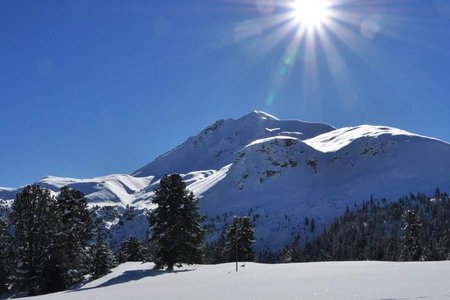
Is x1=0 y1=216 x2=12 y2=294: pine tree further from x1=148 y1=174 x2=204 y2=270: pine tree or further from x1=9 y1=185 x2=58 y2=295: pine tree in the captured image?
x1=148 y1=174 x2=204 y2=270: pine tree

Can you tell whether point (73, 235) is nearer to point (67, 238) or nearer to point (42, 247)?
point (67, 238)

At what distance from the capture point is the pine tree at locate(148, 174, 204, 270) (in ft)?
149

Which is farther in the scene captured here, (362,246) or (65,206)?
(362,246)

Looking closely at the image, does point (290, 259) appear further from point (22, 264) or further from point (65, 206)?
point (22, 264)

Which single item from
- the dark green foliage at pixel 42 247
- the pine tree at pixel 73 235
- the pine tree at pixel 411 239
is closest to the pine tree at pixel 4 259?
the dark green foliage at pixel 42 247

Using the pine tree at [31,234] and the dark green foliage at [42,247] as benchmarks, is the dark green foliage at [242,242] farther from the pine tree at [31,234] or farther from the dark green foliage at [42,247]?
the pine tree at [31,234]

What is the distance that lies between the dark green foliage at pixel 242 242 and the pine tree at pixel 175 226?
62.0 feet

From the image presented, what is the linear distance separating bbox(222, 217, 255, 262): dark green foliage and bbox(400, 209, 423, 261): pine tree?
22.9 metres

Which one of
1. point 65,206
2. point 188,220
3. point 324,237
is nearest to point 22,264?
point 65,206

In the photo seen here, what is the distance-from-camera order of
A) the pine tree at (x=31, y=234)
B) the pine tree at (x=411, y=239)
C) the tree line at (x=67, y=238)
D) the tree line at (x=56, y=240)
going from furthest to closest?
the pine tree at (x=411, y=239), the pine tree at (x=31, y=234), the tree line at (x=67, y=238), the tree line at (x=56, y=240)

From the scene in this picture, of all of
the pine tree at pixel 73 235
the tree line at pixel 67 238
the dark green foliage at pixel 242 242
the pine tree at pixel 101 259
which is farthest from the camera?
the dark green foliage at pixel 242 242

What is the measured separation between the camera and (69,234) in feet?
155

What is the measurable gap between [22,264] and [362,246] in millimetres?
146771

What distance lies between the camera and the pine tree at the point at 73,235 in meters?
42.4
